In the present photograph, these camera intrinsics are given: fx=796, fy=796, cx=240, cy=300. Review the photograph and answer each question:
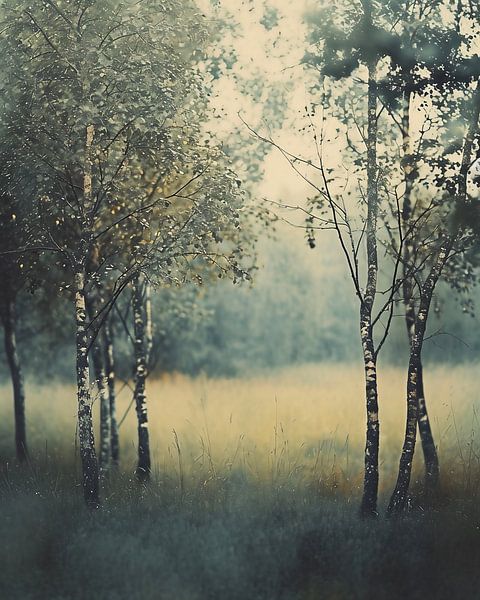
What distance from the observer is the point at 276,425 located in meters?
18.7

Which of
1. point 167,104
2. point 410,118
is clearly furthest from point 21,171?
point 410,118

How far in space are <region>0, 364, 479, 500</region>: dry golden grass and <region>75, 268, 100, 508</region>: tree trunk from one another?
1535 mm

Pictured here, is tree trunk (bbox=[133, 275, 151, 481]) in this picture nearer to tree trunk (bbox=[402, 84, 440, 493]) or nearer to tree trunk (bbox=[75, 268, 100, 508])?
tree trunk (bbox=[75, 268, 100, 508])

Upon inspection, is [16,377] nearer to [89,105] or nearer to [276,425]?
[276,425]

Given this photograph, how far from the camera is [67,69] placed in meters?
14.2

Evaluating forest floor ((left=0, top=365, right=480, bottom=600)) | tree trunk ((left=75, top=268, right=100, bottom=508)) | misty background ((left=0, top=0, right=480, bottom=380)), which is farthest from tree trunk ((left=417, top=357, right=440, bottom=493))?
tree trunk ((left=75, top=268, right=100, bottom=508))

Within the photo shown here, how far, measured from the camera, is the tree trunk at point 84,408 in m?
13.5

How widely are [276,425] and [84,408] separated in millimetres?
6307

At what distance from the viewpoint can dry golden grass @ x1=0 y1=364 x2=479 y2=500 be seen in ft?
53.3

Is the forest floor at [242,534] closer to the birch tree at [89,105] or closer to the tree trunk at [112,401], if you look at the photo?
the tree trunk at [112,401]

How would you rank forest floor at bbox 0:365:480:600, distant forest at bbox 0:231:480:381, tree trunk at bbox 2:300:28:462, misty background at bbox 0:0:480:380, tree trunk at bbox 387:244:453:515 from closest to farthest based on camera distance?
forest floor at bbox 0:365:480:600 < tree trunk at bbox 387:244:453:515 < misty background at bbox 0:0:480:380 < tree trunk at bbox 2:300:28:462 < distant forest at bbox 0:231:480:381

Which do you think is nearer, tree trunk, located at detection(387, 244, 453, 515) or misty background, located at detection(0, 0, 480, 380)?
tree trunk, located at detection(387, 244, 453, 515)

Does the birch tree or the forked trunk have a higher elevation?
the birch tree

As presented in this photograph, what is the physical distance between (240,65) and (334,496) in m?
10.1
